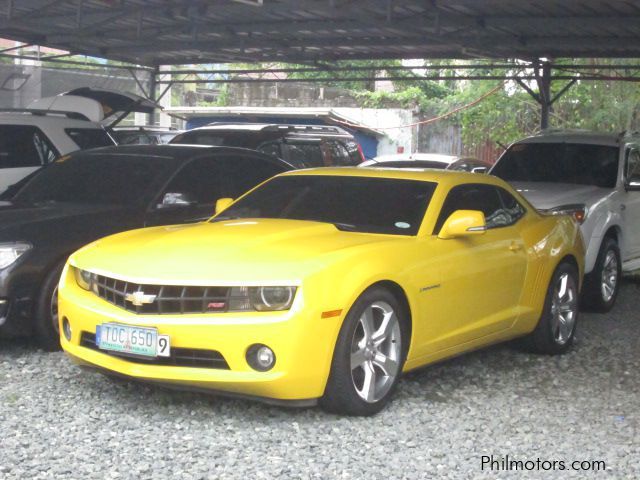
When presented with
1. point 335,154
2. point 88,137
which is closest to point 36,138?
point 88,137

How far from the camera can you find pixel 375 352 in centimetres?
585

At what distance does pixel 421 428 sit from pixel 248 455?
110 centimetres

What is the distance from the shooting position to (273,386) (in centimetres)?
542

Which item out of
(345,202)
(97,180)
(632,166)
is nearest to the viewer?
(345,202)

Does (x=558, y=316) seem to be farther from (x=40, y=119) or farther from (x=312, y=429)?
(x=40, y=119)

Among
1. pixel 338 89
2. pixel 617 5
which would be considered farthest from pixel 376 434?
pixel 338 89

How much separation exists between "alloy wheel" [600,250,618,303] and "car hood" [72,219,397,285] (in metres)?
4.32

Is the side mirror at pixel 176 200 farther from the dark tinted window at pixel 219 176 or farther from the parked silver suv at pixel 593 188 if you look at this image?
the parked silver suv at pixel 593 188

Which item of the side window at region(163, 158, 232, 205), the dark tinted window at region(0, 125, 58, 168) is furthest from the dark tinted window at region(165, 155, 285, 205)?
the dark tinted window at region(0, 125, 58, 168)

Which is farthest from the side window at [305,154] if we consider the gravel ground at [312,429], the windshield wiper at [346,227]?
the windshield wiper at [346,227]

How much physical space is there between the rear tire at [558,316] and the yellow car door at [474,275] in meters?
0.51

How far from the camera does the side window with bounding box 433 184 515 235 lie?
6922 millimetres

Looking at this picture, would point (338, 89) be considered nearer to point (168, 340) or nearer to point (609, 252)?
point (609, 252)

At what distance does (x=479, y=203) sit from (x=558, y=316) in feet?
4.02
